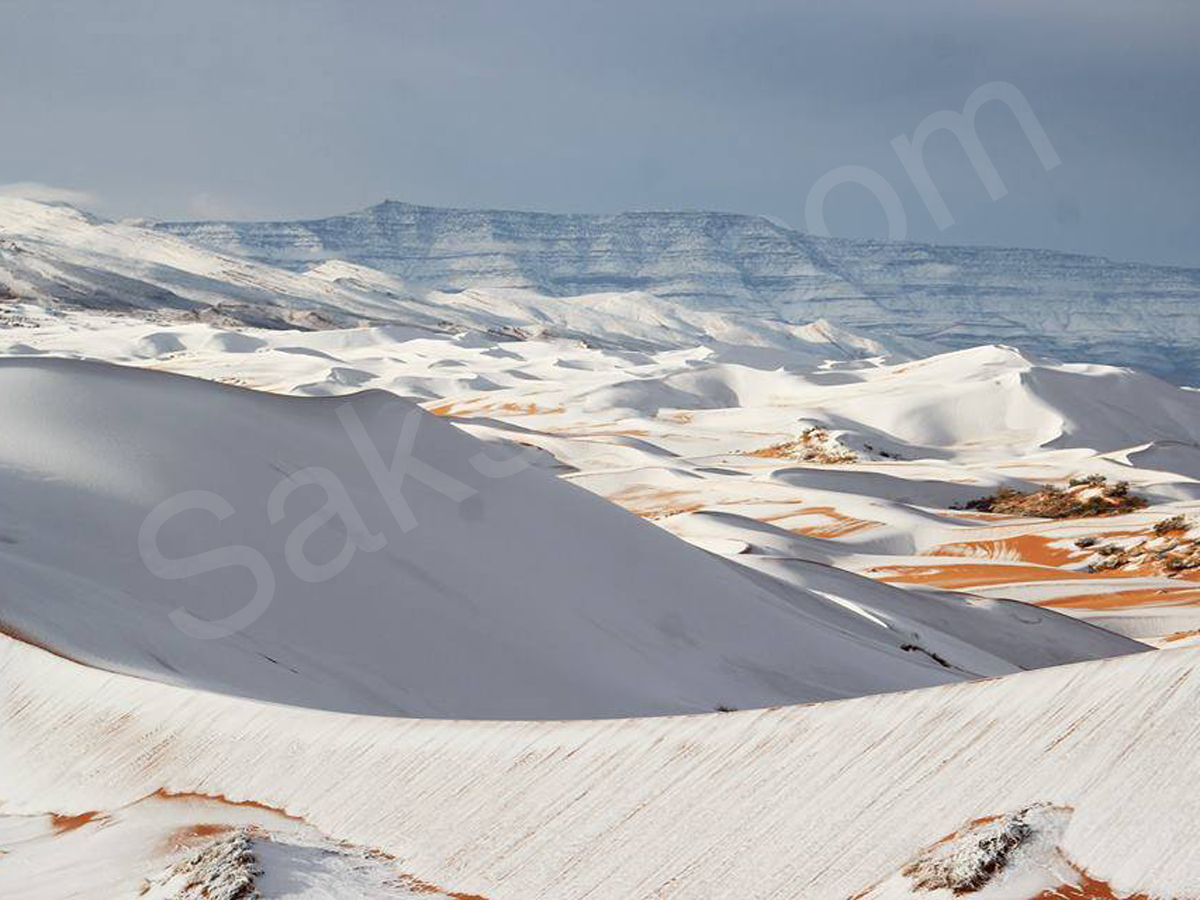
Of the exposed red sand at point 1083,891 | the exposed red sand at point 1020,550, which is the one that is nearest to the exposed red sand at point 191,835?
the exposed red sand at point 1083,891

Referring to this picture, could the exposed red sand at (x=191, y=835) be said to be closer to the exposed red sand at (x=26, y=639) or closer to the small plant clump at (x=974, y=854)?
the exposed red sand at (x=26, y=639)

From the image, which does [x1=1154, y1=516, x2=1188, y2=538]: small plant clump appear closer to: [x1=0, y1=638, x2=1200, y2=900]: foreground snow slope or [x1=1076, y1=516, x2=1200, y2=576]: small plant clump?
[x1=1076, y1=516, x2=1200, y2=576]: small plant clump

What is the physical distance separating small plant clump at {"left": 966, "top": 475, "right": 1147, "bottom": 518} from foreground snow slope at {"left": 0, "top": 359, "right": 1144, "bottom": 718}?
24381mm

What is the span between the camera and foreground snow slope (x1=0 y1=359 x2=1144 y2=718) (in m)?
10.9

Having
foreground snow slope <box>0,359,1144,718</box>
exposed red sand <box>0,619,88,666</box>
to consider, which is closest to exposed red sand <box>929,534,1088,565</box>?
foreground snow slope <box>0,359,1144,718</box>

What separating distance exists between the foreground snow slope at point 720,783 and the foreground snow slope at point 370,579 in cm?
203

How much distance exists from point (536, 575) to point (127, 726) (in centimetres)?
830

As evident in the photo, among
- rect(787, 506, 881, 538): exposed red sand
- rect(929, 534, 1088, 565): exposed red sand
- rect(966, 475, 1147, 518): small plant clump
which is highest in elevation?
rect(787, 506, 881, 538): exposed red sand

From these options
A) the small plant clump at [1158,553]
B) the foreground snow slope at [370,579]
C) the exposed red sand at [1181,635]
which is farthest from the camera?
the small plant clump at [1158,553]

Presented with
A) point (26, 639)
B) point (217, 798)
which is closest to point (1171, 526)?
point (26, 639)

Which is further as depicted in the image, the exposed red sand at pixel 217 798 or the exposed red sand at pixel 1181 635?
the exposed red sand at pixel 1181 635

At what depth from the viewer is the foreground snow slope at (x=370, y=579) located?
1090 cm

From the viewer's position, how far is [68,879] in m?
5.89

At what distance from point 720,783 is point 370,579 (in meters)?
8.44
